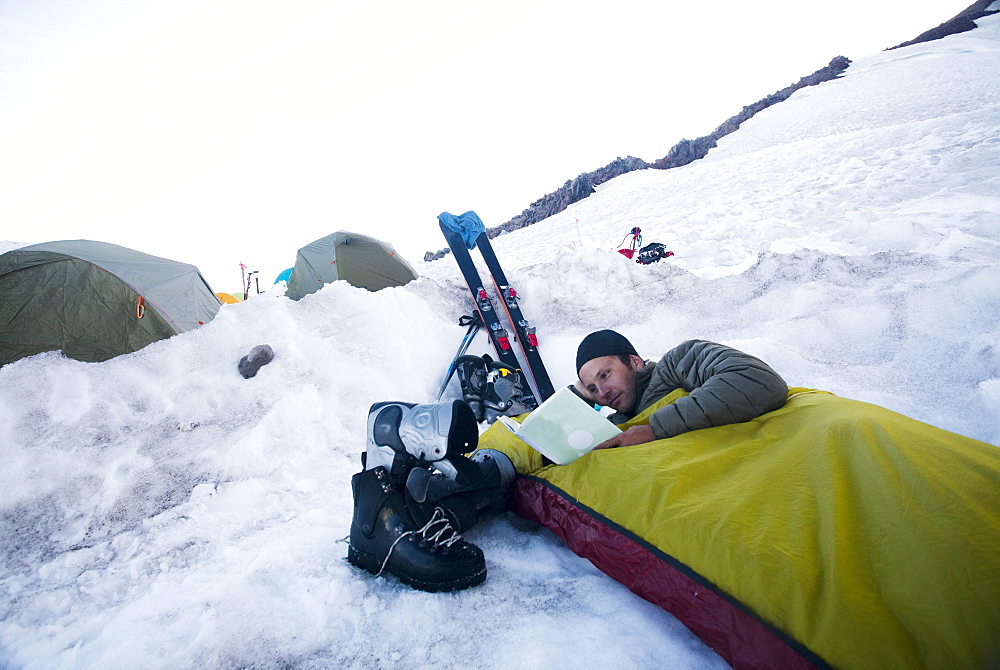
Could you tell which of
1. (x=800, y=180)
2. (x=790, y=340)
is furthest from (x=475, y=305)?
(x=800, y=180)

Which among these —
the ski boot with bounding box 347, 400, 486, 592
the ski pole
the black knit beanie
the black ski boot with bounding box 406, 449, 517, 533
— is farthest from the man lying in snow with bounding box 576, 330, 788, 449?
the ski pole

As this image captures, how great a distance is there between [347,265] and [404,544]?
22.1ft

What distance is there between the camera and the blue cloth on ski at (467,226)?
5.05m

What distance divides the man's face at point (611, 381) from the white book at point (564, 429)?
1.31 ft

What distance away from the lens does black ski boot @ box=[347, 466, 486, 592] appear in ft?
4.95

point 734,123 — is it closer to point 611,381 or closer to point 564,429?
point 611,381

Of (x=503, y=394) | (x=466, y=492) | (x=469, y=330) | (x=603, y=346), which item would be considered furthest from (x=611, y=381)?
(x=469, y=330)

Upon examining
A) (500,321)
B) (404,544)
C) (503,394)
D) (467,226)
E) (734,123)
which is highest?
(734,123)

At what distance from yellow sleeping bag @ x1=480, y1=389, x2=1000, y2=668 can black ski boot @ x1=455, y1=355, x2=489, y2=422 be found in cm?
197

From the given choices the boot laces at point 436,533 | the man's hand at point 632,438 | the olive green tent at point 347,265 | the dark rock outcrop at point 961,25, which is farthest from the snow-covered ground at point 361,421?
the dark rock outcrop at point 961,25

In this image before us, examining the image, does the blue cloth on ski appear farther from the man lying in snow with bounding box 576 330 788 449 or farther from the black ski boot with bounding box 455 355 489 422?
the man lying in snow with bounding box 576 330 788 449

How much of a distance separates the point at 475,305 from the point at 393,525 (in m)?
3.37

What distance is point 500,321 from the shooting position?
4.75 metres

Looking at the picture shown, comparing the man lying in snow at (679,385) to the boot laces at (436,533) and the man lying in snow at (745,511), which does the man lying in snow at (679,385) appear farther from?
the boot laces at (436,533)
